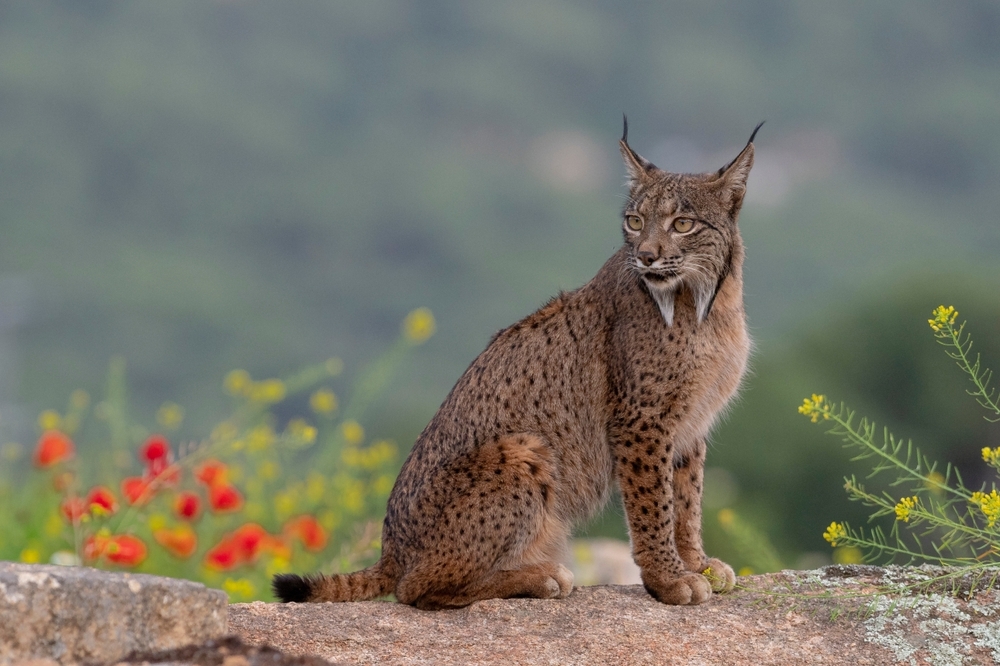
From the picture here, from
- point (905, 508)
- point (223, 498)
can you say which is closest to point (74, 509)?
point (223, 498)

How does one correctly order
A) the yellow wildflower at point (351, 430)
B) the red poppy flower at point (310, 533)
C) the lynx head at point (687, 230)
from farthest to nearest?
the yellow wildflower at point (351, 430) → the red poppy flower at point (310, 533) → the lynx head at point (687, 230)

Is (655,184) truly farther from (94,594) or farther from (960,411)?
(960,411)

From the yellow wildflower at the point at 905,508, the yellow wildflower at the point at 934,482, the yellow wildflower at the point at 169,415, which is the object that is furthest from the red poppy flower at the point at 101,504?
the yellow wildflower at the point at 934,482

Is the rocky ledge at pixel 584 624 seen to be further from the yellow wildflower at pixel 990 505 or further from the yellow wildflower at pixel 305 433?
the yellow wildflower at pixel 305 433

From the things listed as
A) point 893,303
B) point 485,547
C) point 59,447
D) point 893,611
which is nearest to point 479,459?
point 485,547

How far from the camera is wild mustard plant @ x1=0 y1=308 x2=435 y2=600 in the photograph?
659cm

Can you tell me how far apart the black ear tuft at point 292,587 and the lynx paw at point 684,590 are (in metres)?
1.62

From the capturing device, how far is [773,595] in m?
5.13

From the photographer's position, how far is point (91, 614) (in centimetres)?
378

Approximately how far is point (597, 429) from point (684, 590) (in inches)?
34.6

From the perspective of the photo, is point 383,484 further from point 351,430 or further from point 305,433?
point 305,433

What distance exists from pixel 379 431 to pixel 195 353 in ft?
108

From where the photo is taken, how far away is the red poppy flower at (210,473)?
701 centimetres

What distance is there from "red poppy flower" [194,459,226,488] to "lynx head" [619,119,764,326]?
2886 millimetres
